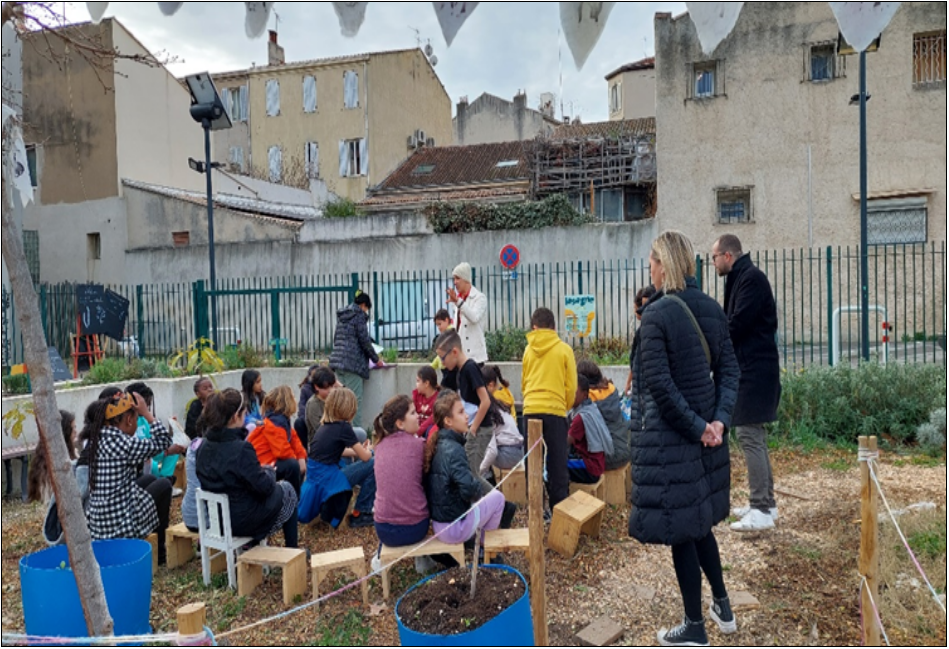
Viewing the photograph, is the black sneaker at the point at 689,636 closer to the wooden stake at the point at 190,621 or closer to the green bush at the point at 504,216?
the wooden stake at the point at 190,621

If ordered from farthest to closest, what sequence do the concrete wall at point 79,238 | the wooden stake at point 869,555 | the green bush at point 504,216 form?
the concrete wall at point 79,238, the green bush at point 504,216, the wooden stake at point 869,555

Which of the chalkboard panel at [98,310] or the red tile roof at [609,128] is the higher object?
the red tile roof at [609,128]

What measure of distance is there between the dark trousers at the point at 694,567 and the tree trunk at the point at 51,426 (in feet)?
8.75

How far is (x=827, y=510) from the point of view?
5297 mm

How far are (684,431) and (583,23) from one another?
1898mm

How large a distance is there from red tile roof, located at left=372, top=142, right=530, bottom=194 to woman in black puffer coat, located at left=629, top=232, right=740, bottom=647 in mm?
21091

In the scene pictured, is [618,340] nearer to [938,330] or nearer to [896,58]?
[938,330]

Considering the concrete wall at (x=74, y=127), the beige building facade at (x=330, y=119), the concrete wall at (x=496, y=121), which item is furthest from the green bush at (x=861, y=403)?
the concrete wall at (x=496, y=121)

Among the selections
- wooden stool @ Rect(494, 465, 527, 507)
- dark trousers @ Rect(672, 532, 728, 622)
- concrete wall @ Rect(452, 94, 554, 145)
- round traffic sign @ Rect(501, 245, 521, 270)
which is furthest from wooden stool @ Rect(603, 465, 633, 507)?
concrete wall @ Rect(452, 94, 554, 145)

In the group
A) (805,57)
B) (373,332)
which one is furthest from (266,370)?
(805,57)

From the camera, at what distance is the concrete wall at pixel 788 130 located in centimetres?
1562

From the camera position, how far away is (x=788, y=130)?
16.6 metres

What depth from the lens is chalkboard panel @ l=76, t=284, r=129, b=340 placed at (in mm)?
10305

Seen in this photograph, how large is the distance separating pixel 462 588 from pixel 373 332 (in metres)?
8.91
